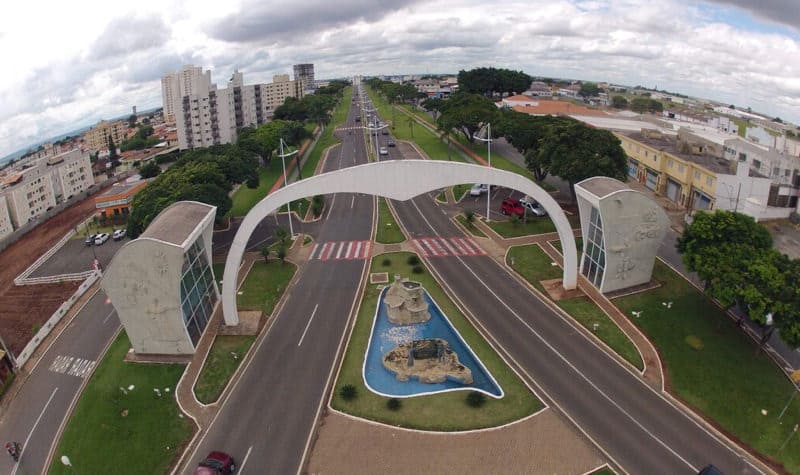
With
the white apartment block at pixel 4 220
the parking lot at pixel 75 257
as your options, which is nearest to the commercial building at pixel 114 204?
the parking lot at pixel 75 257

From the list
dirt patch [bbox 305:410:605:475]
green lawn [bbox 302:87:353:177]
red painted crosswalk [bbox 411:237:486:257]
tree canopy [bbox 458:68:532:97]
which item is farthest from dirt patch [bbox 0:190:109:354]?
tree canopy [bbox 458:68:532:97]

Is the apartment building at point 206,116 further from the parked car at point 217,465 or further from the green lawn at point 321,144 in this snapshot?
the parked car at point 217,465

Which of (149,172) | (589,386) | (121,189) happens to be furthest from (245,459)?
(149,172)

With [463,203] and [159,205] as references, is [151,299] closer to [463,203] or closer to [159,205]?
[159,205]

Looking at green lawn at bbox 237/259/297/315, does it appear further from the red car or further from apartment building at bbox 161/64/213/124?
apartment building at bbox 161/64/213/124

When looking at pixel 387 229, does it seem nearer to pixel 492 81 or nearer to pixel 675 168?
pixel 675 168

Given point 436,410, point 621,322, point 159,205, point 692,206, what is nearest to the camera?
point 436,410

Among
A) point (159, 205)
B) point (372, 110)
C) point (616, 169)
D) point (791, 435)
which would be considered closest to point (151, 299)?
point (159, 205)
